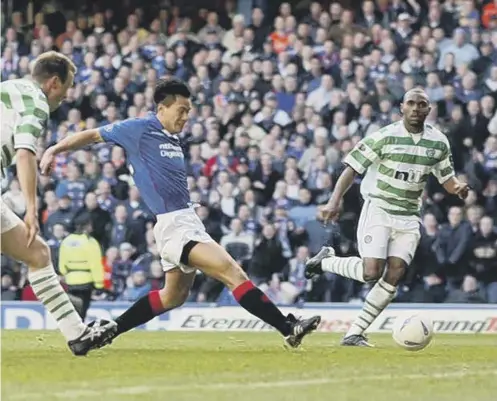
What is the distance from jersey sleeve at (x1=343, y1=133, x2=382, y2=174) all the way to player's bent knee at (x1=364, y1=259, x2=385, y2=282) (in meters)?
0.79

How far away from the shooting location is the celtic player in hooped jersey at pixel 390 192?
12.3 metres

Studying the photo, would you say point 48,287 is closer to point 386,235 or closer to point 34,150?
point 34,150

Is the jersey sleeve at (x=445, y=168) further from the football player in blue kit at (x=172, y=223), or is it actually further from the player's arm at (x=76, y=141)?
the player's arm at (x=76, y=141)

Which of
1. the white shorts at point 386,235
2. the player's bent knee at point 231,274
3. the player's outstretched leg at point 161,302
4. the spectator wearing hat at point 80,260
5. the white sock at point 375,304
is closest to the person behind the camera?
the player's bent knee at point 231,274

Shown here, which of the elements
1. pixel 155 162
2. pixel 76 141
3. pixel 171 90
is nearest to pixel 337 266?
pixel 155 162

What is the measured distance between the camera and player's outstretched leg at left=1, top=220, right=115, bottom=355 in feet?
32.2

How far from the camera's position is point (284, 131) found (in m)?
21.2

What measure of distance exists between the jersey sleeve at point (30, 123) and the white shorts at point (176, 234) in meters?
1.80

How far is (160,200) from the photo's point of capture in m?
11.1

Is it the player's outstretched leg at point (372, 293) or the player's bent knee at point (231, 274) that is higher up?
the player's bent knee at point (231, 274)

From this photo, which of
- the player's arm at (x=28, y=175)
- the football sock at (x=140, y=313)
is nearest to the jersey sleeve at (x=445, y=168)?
the football sock at (x=140, y=313)

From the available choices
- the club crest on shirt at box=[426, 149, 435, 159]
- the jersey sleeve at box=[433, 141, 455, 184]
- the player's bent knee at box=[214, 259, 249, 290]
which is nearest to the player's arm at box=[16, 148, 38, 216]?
the player's bent knee at box=[214, 259, 249, 290]

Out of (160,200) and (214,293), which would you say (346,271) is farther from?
(214,293)

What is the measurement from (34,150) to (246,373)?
6.46 ft
